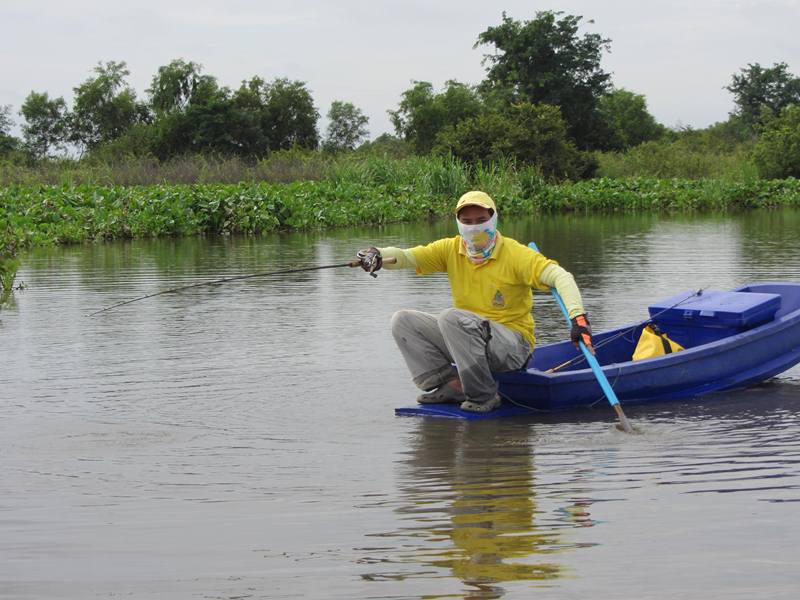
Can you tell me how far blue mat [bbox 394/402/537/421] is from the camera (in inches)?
275

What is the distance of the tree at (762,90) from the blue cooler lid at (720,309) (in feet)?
181

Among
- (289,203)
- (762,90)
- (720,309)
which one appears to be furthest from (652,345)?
(762,90)

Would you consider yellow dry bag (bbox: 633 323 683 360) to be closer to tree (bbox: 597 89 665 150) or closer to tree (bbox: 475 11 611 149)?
tree (bbox: 475 11 611 149)

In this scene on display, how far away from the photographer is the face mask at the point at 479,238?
6859 millimetres

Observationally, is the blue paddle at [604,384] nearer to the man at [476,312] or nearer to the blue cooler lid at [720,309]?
the man at [476,312]

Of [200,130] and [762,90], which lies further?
[762,90]

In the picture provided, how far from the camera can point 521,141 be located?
3691cm

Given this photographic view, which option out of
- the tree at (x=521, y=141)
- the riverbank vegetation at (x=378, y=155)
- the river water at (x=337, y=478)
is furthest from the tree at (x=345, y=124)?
the river water at (x=337, y=478)

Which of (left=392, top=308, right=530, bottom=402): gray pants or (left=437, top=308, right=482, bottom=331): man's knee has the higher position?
(left=437, top=308, right=482, bottom=331): man's knee

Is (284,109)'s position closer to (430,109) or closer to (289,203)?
(430,109)

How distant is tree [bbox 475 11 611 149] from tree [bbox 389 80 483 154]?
9.93ft

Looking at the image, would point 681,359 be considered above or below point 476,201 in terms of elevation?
below

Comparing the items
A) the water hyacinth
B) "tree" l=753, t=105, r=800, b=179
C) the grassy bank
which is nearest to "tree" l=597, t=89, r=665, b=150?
"tree" l=753, t=105, r=800, b=179

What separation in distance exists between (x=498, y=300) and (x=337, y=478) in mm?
1815
